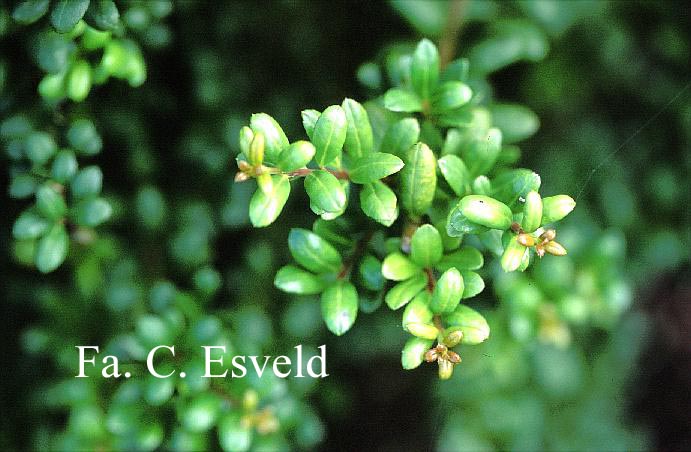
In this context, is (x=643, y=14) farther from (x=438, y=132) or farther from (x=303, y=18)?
(x=438, y=132)

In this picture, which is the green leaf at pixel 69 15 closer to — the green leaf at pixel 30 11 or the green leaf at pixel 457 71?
the green leaf at pixel 30 11

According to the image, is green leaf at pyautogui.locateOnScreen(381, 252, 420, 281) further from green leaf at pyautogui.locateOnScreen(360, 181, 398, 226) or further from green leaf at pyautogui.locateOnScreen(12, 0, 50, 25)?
green leaf at pyautogui.locateOnScreen(12, 0, 50, 25)

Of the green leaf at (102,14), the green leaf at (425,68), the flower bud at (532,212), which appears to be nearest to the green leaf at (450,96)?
the green leaf at (425,68)

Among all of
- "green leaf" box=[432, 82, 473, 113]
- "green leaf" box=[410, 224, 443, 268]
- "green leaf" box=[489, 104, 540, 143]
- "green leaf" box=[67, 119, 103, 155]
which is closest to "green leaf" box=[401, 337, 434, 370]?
"green leaf" box=[410, 224, 443, 268]

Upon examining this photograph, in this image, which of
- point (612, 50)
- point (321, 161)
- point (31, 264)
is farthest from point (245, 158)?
point (612, 50)

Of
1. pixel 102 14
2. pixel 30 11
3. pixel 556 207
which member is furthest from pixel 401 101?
pixel 30 11
